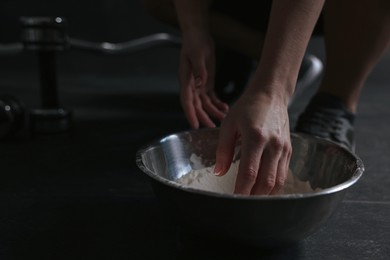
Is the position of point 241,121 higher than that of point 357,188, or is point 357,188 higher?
point 241,121

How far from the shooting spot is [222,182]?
711mm

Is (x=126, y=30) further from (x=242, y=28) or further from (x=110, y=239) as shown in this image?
(x=110, y=239)

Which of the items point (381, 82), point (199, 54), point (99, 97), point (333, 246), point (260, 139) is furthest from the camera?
point (381, 82)

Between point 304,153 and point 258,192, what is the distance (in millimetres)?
217

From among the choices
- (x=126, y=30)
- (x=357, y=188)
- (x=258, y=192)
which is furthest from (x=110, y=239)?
(x=126, y=30)

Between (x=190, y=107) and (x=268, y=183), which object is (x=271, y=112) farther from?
(x=190, y=107)

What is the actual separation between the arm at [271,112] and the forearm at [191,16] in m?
0.29

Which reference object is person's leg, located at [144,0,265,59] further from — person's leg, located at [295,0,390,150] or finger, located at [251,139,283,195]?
finger, located at [251,139,283,195]

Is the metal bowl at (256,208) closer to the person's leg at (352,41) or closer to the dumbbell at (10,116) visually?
the person's leg at (352,41)

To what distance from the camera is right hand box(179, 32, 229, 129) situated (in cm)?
84

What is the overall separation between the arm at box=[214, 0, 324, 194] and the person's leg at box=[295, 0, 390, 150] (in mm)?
346

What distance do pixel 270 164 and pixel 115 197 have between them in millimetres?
349

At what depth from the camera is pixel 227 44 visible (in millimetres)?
1269

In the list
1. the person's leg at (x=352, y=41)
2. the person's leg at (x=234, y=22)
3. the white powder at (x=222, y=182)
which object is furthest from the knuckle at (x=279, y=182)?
the person's leg at (x=234, y=22)
